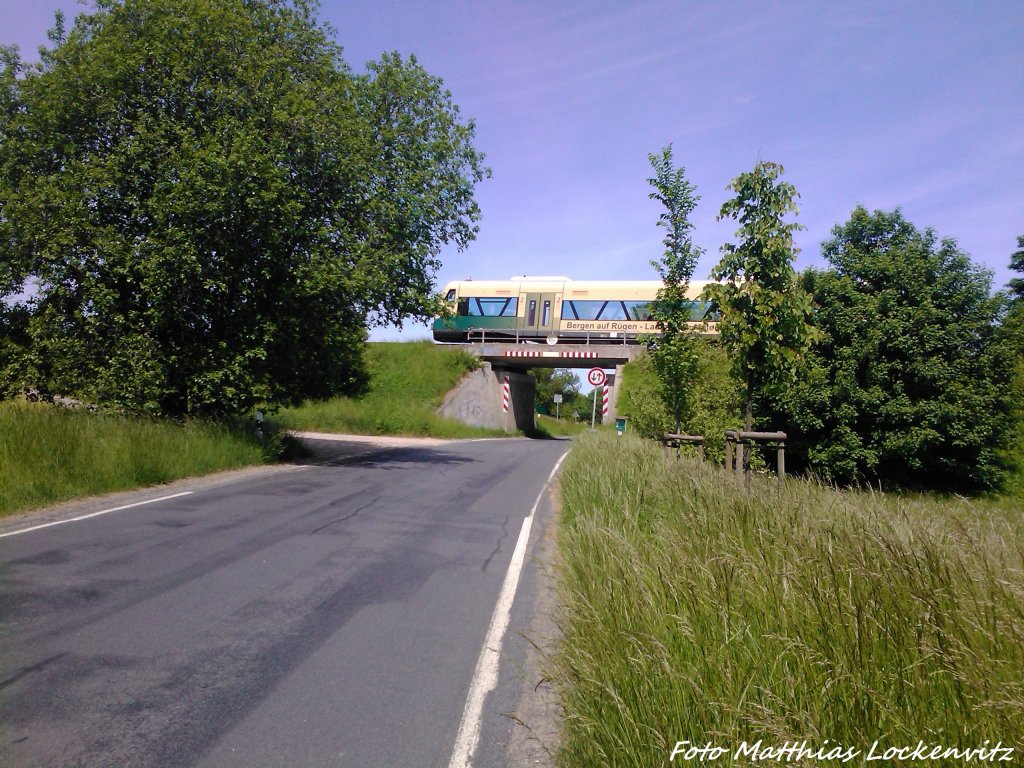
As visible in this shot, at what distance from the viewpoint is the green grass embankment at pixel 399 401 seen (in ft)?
112

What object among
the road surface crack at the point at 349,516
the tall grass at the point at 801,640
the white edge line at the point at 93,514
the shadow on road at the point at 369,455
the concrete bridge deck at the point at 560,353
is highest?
the concrete bridge deck at the point at 560,353

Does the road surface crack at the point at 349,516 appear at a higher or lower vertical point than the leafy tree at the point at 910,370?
lower

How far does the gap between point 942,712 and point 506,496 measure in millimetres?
11018

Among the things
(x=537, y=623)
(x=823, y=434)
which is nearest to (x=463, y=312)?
(x=823, y=434)

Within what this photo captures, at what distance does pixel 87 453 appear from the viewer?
11.9m

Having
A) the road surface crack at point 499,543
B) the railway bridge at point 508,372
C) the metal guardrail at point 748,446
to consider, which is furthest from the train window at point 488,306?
the metal guardrail at point 748,446

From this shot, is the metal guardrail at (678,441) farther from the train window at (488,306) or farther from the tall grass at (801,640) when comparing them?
the train window at (488,306)

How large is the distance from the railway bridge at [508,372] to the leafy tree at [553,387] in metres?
33.3

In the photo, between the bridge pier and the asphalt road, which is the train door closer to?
the bridge pier

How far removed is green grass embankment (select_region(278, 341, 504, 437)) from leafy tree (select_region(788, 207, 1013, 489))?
742 inches

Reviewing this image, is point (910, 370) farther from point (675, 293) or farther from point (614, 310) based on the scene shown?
point (614, 310)

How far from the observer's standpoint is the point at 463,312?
4031 cm

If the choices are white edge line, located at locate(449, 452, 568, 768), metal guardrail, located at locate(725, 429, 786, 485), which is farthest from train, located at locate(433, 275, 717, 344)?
white edge line, located at locate(449, 452, 568, 768)

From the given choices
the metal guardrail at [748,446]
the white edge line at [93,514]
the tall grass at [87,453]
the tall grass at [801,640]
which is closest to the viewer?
the tall grass at [801,640]
